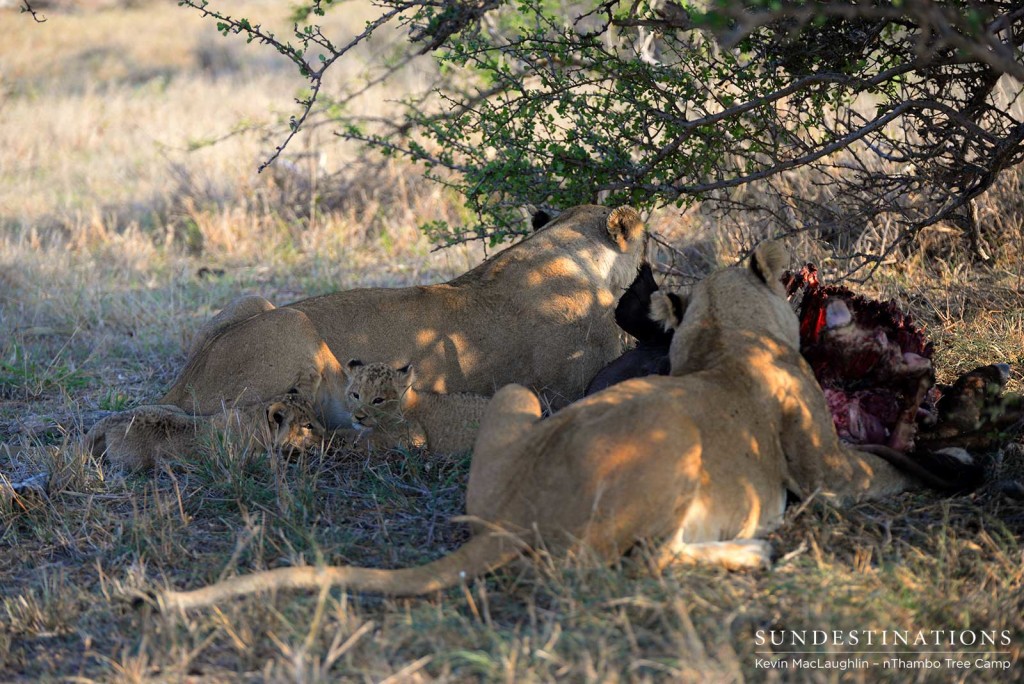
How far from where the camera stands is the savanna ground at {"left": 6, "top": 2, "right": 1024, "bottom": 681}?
11.3ft

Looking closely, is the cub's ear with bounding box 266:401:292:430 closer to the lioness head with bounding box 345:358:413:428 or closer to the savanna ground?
the savanna ground

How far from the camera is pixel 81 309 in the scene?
8.45m

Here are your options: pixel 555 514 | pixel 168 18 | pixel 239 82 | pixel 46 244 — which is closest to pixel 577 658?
pixel 555 514

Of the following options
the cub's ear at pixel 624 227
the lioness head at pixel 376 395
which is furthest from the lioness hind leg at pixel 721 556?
the cub's ear at pixel 624 227

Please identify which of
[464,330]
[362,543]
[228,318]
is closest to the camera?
[362,543]

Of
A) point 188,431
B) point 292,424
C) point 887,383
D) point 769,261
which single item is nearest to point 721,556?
point 769,261

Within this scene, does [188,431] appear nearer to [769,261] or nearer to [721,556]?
[721,556]

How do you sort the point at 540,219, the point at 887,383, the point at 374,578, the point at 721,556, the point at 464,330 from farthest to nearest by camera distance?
the point at 540,219
the point at 464,330
the point at 887,383
the point at 721,556
the point at 374,578

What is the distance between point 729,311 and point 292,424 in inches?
92.3

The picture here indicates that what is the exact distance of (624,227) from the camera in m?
6.49

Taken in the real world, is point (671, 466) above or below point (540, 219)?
below

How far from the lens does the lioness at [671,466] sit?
3.78 meters

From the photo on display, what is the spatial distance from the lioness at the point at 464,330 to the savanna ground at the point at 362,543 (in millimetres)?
597

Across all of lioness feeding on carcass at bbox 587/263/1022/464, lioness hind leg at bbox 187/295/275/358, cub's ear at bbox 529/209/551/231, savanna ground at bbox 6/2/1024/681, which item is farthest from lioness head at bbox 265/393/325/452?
cub's ear at bbox 529/209/551/231
